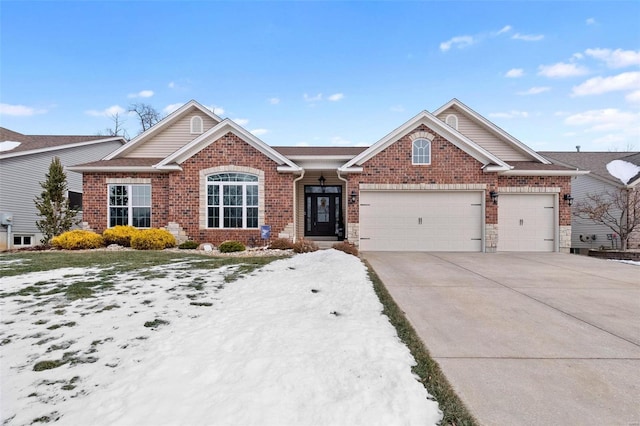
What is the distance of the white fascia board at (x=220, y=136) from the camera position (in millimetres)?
11859

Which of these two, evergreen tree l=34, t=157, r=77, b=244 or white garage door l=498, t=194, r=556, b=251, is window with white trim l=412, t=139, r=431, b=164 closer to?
white garage door l=498, t=194, r=556, b=251

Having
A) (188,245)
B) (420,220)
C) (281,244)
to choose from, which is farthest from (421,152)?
(188,245)

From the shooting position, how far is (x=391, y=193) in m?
12.2

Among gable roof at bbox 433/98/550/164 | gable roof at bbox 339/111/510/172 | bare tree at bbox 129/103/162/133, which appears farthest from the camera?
bare tree at bbox 129/103/162/133

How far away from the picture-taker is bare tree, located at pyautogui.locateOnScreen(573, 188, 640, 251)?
13.9 meters

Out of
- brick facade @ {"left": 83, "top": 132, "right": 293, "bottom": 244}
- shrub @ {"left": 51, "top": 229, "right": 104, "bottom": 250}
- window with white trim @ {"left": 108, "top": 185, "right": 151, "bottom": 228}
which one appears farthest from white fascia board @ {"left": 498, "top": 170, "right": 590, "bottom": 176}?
shrub @ {"left": 51, "top": 229, "right": 104, "bottom": 250}

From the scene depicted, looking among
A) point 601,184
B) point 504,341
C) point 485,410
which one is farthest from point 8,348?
point 601,184

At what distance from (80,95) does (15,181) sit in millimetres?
8987

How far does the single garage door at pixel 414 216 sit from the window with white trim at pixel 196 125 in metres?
7.79

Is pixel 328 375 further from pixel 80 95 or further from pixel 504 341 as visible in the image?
pixel 80 95

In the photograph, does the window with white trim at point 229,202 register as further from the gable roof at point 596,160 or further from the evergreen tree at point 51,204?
the gable roof at point 596,160

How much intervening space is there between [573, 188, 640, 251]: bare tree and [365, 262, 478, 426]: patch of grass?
14.8 meters

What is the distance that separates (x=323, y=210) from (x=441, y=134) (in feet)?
19.0

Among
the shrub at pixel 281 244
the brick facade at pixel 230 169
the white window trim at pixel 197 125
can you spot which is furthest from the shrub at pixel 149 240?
the white window trim at pixel 197 125
